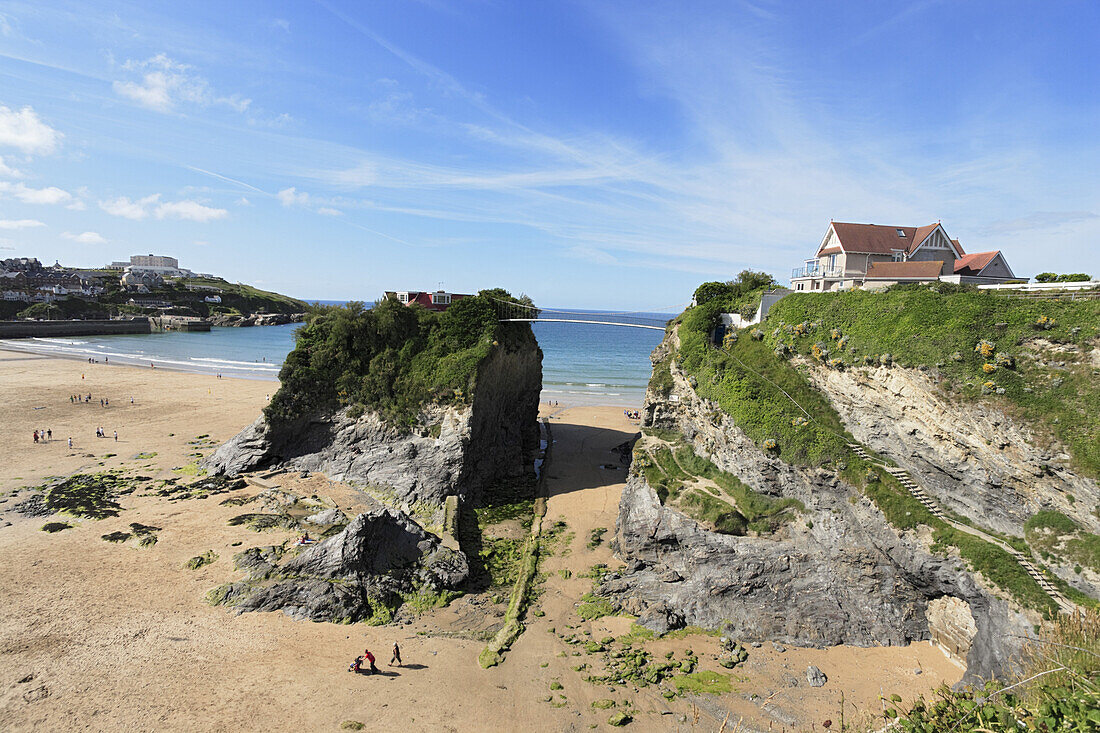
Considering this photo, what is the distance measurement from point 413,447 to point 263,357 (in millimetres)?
68973

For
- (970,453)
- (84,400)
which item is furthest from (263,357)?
(970,453)

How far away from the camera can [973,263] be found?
27.5m

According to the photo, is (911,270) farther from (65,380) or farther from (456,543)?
(65,380)

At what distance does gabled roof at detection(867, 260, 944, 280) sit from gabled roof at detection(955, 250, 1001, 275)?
0.88 metres

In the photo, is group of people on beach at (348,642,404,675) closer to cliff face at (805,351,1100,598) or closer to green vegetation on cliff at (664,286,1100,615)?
green vegetation on cliff at (664,286,1100,615)

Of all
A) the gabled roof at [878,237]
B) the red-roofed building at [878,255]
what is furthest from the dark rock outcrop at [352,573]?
the gabled roof at [878,237]

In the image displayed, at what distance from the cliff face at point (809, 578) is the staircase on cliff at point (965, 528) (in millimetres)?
1167

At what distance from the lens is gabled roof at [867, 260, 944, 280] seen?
27062 millimetres

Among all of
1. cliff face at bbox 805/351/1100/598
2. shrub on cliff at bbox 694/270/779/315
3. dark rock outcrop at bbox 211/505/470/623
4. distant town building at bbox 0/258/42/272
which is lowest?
dark rock outcrop at bbox 211/505/470/623

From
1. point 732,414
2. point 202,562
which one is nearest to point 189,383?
point 202,562

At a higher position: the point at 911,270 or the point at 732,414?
the point at 911,270

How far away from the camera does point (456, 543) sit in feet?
80.0

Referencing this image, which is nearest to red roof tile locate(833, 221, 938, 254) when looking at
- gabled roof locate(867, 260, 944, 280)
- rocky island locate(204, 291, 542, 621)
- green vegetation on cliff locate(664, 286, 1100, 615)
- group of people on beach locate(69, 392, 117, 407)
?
gabled roof locate(867, 260, 944, 280)

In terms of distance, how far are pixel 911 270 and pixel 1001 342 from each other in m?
11.0
